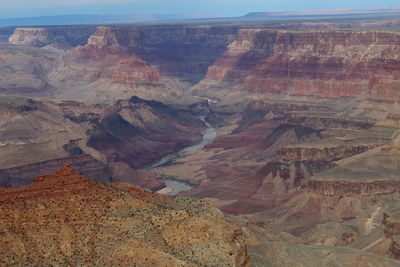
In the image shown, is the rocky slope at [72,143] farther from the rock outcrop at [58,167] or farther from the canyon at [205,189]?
the canyon at [205,189]

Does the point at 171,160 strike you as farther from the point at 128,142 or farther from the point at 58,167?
the point at 58,167

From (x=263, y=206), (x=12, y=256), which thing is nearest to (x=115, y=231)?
(x=12, y=256)

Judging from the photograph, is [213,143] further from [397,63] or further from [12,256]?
[12,256]

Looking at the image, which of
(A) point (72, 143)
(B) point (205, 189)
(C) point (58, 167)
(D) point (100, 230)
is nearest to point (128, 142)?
(A) point (72, 143)

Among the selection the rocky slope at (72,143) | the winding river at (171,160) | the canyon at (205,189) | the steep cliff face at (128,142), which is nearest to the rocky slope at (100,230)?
the canyon at (205,189)

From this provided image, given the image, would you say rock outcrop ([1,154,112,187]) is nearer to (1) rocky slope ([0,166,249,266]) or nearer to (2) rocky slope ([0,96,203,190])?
(2) rocky slope ([0,96,203,190])

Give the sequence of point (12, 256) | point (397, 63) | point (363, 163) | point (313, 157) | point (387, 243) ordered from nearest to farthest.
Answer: point (12, 256), point (387, 243), point (363, 163), point (313, 157), point (397, 63)

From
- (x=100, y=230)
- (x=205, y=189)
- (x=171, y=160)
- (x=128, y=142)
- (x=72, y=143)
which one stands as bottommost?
(x=171, y=160)

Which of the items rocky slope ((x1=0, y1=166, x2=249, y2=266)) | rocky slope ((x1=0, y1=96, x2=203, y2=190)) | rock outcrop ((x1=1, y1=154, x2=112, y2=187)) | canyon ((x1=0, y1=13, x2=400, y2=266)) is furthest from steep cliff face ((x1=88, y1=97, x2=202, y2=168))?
rocky slope ((x1=0, y1=166, x2=249, y2=266))
